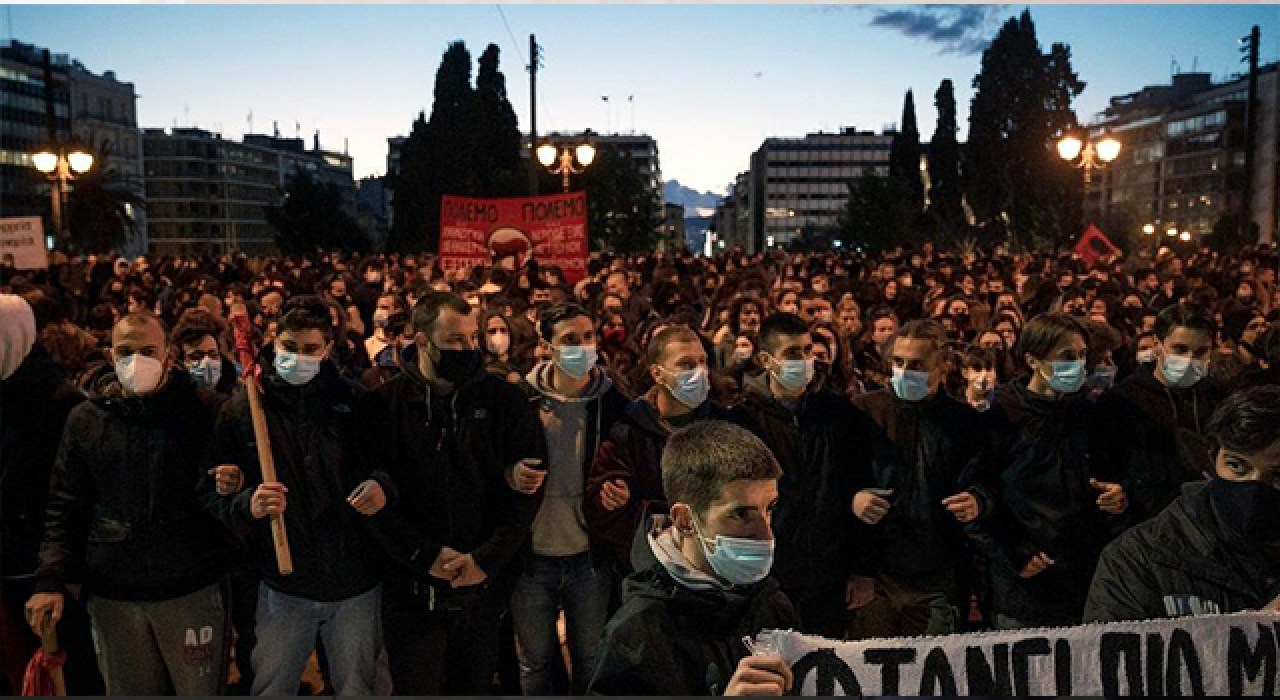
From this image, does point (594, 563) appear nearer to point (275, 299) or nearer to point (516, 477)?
point (516, 477)

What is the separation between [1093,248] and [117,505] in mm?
19006

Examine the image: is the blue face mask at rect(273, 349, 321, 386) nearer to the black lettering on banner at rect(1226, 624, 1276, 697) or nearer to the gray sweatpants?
the gray sweatpants

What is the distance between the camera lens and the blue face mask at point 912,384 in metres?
4.88

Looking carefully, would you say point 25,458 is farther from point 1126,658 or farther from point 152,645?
point 1126,658

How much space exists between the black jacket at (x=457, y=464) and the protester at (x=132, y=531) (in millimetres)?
770

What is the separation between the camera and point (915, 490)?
4.79 meters

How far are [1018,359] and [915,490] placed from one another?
11.0ft

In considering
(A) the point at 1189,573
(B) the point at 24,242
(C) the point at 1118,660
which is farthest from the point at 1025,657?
(B) the point at 24,242

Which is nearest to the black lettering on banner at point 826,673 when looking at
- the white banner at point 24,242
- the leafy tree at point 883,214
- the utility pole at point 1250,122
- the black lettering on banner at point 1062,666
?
the black lettering on banner at point 1062,666

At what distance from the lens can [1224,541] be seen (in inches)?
122

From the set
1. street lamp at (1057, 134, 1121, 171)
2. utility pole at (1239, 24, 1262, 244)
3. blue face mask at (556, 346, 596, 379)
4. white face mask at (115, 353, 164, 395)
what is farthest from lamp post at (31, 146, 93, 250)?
utility pole at (1239, 24, 1262, 244)

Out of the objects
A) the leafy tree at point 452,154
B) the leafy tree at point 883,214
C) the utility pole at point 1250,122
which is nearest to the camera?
the utility pole at point 1250,122

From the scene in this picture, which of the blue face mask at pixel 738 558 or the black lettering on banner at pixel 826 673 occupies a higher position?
the blue face mask at pixel 738 558

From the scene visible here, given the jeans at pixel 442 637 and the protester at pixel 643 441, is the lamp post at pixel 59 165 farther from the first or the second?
the protester at pixel 643 441
